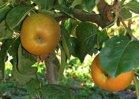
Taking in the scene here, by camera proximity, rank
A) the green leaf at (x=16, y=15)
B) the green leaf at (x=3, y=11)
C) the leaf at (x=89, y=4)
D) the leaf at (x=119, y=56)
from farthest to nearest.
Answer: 1. the green leaf at (x=3, y=11)
2. the green leaf at (x=16, y=15)
3. the leaf at (x=89, y=4)
4. the leaf at (x=119, y=56)

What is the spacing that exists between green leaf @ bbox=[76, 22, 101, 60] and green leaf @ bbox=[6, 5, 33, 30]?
32cm

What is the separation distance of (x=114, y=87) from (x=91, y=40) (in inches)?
16.9

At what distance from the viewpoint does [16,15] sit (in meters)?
1.58

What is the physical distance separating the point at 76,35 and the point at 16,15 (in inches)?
18.0

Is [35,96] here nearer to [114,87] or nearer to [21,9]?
[21,9]

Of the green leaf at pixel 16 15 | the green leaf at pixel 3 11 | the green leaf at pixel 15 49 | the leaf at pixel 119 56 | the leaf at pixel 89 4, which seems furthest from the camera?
the green leaf at pixel 15 49

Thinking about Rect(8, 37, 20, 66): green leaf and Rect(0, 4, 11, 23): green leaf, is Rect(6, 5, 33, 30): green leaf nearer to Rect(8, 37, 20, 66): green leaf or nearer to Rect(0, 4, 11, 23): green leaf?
Rect(0, 4, 11, 23): green leaf

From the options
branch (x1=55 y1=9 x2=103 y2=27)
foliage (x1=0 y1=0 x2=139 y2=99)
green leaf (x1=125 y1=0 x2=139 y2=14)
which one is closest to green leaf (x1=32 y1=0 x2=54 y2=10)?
foliage (x1=0 y1=0 x2=139 y2=99)

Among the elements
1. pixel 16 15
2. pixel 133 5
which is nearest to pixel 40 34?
pixel 16 15

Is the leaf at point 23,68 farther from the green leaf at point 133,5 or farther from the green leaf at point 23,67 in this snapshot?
the green leaf at point 133,5

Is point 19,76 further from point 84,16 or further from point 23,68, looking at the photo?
point 84,16

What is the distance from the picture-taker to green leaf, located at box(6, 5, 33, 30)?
61.7 inches

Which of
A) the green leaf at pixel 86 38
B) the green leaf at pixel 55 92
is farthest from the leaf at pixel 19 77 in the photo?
the green leaf at pixel 86 38

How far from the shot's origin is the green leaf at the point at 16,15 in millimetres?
1567
